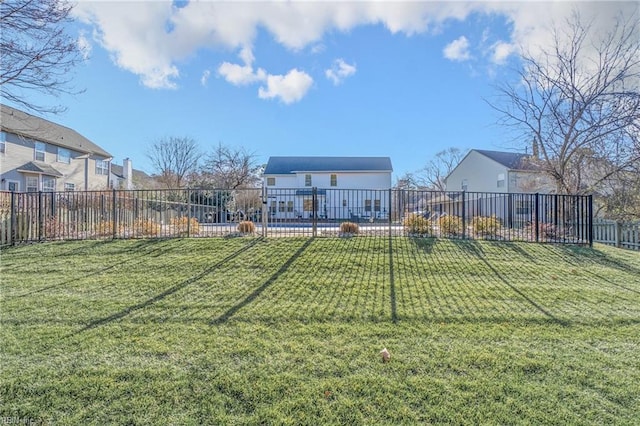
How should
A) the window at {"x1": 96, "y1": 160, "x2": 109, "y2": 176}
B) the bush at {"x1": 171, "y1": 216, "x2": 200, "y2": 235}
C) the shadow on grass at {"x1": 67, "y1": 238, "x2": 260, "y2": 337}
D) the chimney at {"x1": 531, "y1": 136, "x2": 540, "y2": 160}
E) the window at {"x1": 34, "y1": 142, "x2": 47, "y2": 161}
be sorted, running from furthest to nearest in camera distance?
the window at {"x1": 96, "y1": 160, "x2": 109, "y2": 176} < the window at {"x1": 34, "y1": 142, "x2": 47, "y2": 161} < the chimney at {"x1": 531, "y1": 136, "x2": 540, "y2": 160} < the bush at {"x1": 171, "y1": 216, "x2": 200, "y2": 235} < the shadow on grass at {"x1": 67, "y1": 238, "x2": 260, "y2": 337}

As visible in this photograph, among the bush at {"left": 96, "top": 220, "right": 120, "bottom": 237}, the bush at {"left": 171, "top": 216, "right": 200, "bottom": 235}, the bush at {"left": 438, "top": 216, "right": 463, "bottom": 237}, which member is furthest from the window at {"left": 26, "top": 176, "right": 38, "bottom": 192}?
the bush at {"left": 438, "top": 216, "right": 463, "bottom": 237}

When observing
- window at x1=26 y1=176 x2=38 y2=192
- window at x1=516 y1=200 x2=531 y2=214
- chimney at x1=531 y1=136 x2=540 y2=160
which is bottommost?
window at x1=516 y1=200 x2=531 y2=214

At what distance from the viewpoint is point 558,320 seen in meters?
3.65

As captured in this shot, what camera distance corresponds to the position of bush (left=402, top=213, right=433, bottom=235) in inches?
346

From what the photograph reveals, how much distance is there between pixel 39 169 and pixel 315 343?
26.1 meters

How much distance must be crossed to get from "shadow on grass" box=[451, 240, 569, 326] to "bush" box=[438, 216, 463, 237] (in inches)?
32.5

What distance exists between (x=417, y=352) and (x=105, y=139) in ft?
111

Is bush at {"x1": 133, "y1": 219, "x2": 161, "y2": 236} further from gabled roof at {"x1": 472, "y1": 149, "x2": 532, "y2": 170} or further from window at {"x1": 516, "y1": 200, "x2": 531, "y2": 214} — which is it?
gabled roof at {"x1": 472, "y1": 149, "x2": 532, "y2": 170}

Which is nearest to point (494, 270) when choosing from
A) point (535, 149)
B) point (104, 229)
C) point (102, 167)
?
point (104, 229)

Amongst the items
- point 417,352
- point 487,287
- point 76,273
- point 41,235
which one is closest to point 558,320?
point 487,287

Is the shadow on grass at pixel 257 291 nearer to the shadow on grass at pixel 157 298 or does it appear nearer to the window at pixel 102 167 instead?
the shadow on grass at pixel 157 298

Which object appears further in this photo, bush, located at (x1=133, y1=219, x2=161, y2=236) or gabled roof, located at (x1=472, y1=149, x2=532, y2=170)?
gabled roof, located at (x1=472, y1=149, x2=532, y2=170)

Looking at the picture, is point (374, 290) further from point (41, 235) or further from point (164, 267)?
point (41, 235)

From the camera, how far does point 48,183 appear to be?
21641 mm
